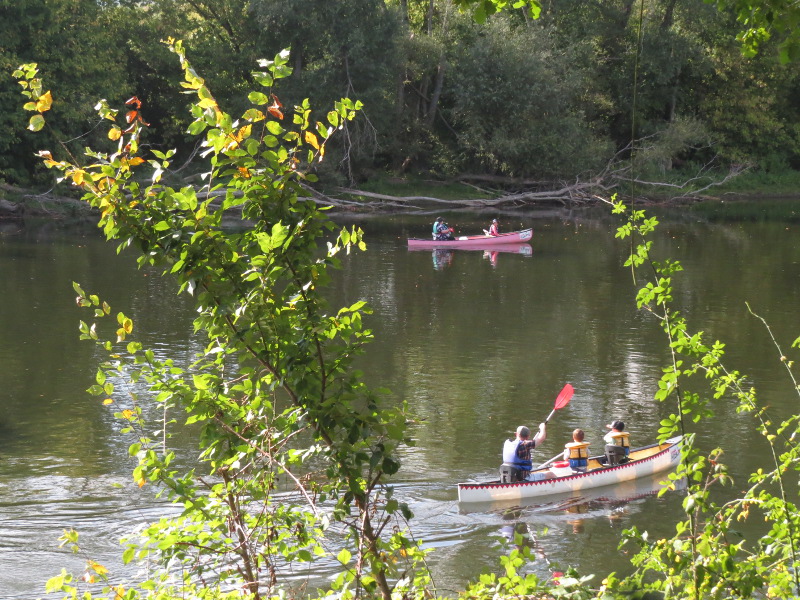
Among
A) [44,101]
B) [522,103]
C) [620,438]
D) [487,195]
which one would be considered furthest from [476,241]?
[44,101]

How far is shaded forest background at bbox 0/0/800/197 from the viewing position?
130 feet

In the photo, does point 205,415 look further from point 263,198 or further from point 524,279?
point 524,279

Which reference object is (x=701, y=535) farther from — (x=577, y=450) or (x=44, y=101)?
(x=577, y=450)

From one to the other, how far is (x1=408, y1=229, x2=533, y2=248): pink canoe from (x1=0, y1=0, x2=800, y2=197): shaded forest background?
6.97 meters

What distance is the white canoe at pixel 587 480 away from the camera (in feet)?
38.4

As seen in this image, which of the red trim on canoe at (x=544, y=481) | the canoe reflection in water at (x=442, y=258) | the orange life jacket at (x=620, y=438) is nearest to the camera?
the red trim on canoe at (x=544, y=481)

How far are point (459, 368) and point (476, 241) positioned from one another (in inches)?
603

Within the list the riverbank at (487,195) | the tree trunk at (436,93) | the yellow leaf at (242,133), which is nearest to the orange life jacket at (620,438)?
the yellow leaf at (242,133)

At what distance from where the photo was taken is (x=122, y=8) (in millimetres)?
45062

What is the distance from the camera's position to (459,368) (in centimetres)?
1762

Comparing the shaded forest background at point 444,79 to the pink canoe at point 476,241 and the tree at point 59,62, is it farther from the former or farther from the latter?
the pink canoe at point 476,241

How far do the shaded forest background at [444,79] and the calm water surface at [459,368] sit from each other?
28.8 ft

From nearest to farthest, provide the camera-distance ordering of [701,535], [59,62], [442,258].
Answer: [701,535] → [442,258] → [59,62]

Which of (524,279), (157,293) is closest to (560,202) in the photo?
(524,279)
